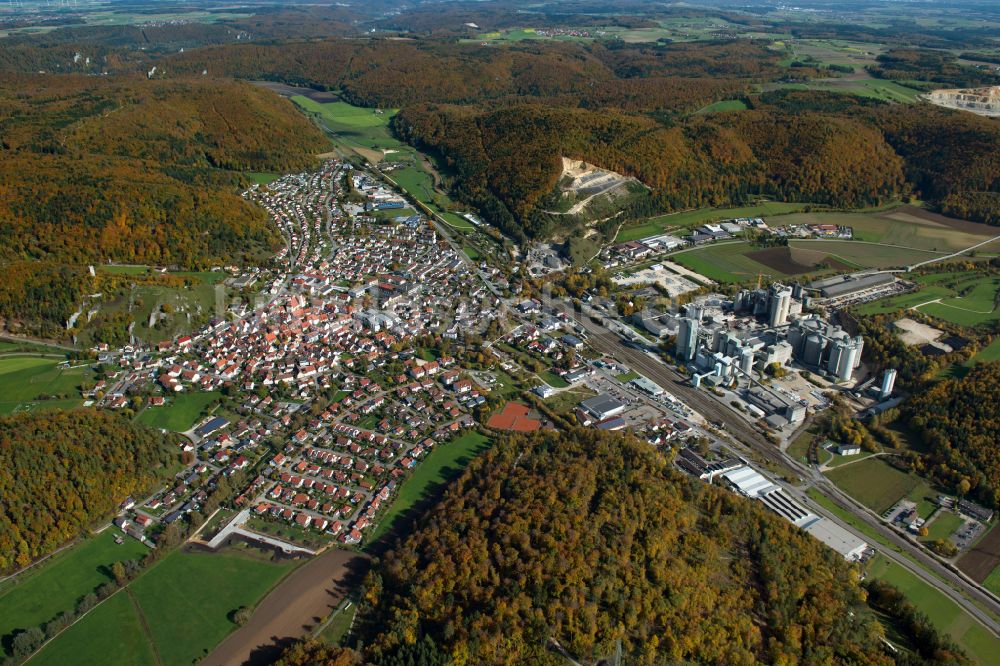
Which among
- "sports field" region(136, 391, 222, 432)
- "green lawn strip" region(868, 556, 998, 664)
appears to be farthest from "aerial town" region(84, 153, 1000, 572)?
"green lawn strip" region(868, 556, 998, 664)

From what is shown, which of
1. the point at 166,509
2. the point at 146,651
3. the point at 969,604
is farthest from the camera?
the point at 166,509

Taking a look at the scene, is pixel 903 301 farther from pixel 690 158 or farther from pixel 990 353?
pixel 690 158

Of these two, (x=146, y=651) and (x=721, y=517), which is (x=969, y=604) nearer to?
(x=721, y=517)

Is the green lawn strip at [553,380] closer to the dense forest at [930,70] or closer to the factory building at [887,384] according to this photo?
the factory building at [887,384]

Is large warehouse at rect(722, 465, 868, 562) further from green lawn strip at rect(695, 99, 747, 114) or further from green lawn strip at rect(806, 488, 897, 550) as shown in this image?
green lawn strip at rect(695, 99, 747, 114)

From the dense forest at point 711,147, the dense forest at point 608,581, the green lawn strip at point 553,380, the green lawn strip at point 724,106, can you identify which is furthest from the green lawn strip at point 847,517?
the green lawn strip at point 724,106

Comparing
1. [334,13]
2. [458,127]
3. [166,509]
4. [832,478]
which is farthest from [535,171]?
[334,13]
